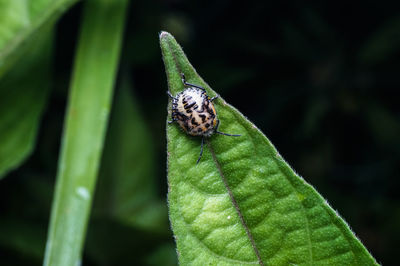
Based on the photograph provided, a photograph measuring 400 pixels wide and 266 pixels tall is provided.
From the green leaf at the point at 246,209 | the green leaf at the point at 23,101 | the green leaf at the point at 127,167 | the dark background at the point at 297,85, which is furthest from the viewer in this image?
the dark background at the point at 297,85

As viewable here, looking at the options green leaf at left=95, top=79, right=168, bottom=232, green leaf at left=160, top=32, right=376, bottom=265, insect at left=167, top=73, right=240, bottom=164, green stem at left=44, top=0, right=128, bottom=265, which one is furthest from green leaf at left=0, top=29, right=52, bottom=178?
green leaf at left=160, top=32, right=376, bottom=265

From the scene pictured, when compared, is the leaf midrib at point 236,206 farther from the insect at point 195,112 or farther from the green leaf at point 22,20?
the green leaf at point 22,20

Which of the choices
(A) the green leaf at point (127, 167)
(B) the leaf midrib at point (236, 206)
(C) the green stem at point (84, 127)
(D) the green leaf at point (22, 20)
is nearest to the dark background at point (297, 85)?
(A) the green leaf at point (127, 167)

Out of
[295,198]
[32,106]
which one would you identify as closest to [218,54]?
[32,106]

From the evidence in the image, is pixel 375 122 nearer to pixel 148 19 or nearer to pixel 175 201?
pixel 148 19

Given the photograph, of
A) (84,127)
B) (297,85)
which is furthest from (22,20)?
(297,85)

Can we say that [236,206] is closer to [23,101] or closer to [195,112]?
[195,112]
